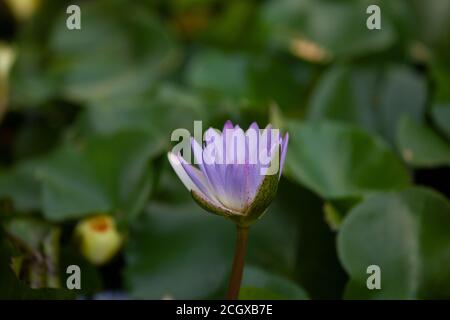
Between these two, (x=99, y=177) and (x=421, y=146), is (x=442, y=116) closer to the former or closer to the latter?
(x=421, y=146)

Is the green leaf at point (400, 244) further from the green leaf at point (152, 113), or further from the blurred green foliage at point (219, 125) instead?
the green leaf at point (152, 113)

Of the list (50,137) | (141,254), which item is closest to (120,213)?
(141,254)

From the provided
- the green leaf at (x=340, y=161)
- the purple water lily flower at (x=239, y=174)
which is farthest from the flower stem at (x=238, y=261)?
the green leaf at (x=340, y=161)

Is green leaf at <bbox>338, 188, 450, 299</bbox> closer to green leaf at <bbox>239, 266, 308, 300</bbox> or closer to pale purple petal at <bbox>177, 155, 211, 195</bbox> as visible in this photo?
green leaf at <bbox>239, 266, 308, 300</bbox>

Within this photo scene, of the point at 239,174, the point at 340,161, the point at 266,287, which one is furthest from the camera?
the point at 340,161

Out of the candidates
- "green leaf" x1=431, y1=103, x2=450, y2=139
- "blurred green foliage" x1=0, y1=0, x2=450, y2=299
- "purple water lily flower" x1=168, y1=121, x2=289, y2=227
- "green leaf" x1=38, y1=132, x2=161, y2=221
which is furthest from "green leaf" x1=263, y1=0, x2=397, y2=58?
"purple water lily flower" x1=168, y1=121, x2=289, y2=227

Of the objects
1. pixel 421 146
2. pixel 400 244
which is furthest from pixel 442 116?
pixel 400 244
